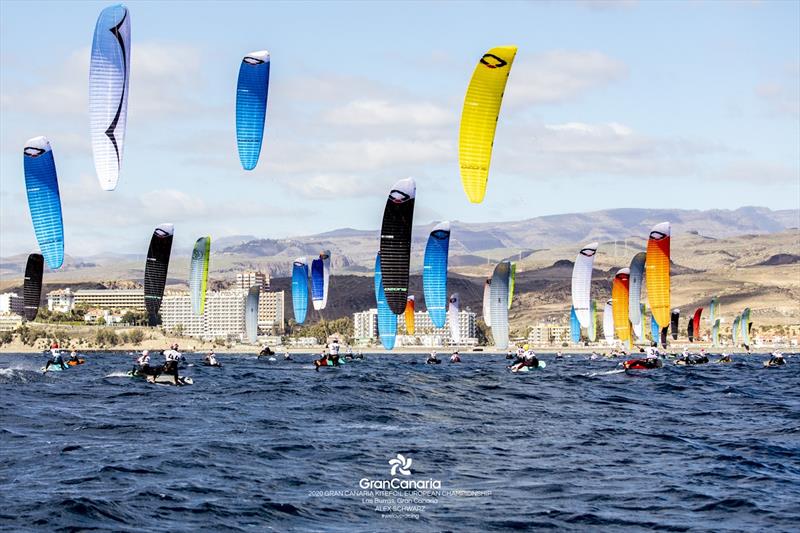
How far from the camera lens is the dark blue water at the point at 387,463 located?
23.9m

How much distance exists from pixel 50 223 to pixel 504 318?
128 feet

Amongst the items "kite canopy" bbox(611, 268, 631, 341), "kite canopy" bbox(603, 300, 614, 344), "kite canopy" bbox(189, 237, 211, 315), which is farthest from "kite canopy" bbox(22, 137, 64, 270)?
"kite canopy" bbox(603, 300, 614, 344)

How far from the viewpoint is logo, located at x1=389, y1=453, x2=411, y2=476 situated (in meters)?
28.9

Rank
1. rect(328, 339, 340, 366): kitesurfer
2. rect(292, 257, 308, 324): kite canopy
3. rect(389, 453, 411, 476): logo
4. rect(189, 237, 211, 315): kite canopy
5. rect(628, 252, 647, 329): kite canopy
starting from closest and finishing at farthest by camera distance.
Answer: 1. rect(389, 453, 411, 476): logo
2. rect(189, 237, 211, 315): kite canopy
3. rect(328, 339, 340, 366): kitesurfer
4. rect(628, 252, 647, 329): kite canopy
5. rect(292, 257, 308, 324): kite canopy

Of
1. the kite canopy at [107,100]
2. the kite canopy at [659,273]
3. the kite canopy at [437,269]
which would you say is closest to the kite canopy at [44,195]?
the kite canopy at [107,100]

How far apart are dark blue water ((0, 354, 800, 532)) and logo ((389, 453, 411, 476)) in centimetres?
27

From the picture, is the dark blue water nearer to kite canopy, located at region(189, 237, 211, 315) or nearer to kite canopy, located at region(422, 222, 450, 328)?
kite canopy, located at region(422, 222, 450, 328)

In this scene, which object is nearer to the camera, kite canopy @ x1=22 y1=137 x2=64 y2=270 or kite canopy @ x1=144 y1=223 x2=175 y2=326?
kite canopy @ x1=22 y1=137 x2=64 y2=270

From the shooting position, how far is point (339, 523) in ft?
76.2

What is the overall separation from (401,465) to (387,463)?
1.27 ft

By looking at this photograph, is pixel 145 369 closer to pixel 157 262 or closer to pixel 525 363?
pixel 157 262

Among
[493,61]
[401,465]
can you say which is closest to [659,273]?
[493,61]

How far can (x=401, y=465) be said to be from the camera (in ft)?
98.1

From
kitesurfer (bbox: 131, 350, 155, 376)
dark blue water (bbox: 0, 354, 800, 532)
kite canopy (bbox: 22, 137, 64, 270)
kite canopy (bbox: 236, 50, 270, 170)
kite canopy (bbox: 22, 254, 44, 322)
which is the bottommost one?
dark blue water (bbox: 0, 354, 800, 532)
